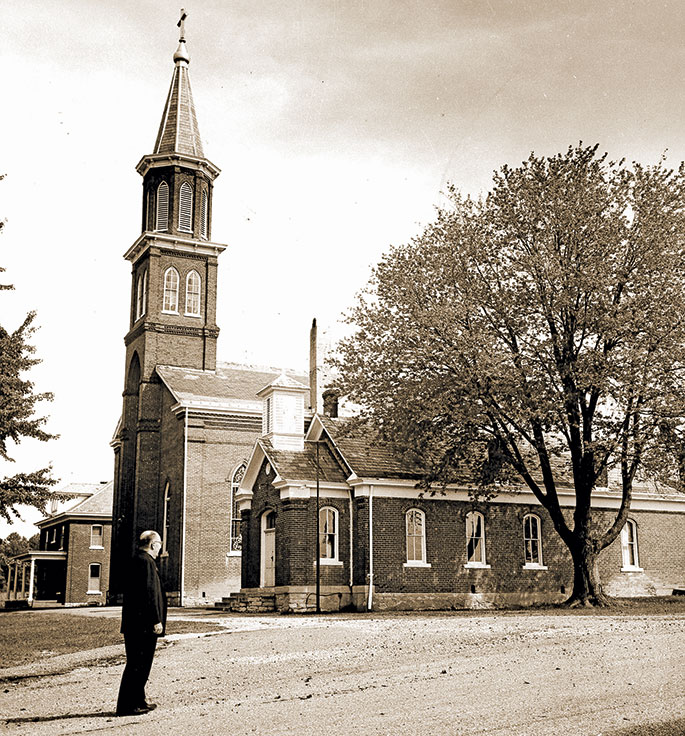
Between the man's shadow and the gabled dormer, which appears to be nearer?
the man's shadow

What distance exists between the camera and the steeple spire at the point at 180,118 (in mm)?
44906

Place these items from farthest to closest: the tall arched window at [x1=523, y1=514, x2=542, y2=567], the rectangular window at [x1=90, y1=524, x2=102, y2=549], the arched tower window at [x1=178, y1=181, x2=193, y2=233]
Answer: the rectangular window at [x1=90, y1=524, x2=102, y2=549] < the arched tower window at [x1=178, y1=181, x2=193, y2=233] < the tall arched window at [x1=523, y1=514, x2=542, y2=567]

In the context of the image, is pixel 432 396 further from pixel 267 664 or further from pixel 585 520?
pixel 267 664

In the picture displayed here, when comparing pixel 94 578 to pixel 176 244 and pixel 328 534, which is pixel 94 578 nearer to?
pixel 176 244

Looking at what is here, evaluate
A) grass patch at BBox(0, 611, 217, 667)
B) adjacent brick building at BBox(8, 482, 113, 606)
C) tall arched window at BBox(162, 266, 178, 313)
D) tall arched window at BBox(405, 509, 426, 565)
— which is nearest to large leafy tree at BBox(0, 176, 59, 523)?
grass patch at BBox(0, 611, 217, 667)

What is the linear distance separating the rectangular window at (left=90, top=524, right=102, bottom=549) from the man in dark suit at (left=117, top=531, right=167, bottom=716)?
46.5 metres

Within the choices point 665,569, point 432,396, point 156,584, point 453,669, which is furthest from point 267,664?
point 665,569

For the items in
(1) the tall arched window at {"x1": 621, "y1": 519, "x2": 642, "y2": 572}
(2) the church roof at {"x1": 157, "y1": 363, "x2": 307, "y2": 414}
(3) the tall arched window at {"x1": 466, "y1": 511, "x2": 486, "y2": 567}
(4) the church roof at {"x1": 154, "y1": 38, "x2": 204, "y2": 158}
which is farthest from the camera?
(4) the church roof at {"x1": 154, "y1": 38, "x2": 204, "y2": 158}

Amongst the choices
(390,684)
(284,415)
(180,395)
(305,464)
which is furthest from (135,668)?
(180,395)

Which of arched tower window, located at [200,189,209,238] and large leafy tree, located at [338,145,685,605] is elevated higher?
arched tower window, located at [200,189,209,238]

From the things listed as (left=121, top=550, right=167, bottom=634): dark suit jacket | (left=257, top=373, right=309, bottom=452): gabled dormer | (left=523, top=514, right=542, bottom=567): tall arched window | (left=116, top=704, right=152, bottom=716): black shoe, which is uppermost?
(left=257, top=373, right=309, bottom=452): gabled dormer

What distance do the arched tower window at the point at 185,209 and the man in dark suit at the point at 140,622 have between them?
120 ft

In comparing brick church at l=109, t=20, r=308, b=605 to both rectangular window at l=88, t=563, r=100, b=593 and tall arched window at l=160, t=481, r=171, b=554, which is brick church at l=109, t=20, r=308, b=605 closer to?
tall arched window at l=160, t=481, r=171, b=554

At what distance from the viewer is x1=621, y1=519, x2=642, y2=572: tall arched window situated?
33.4m
